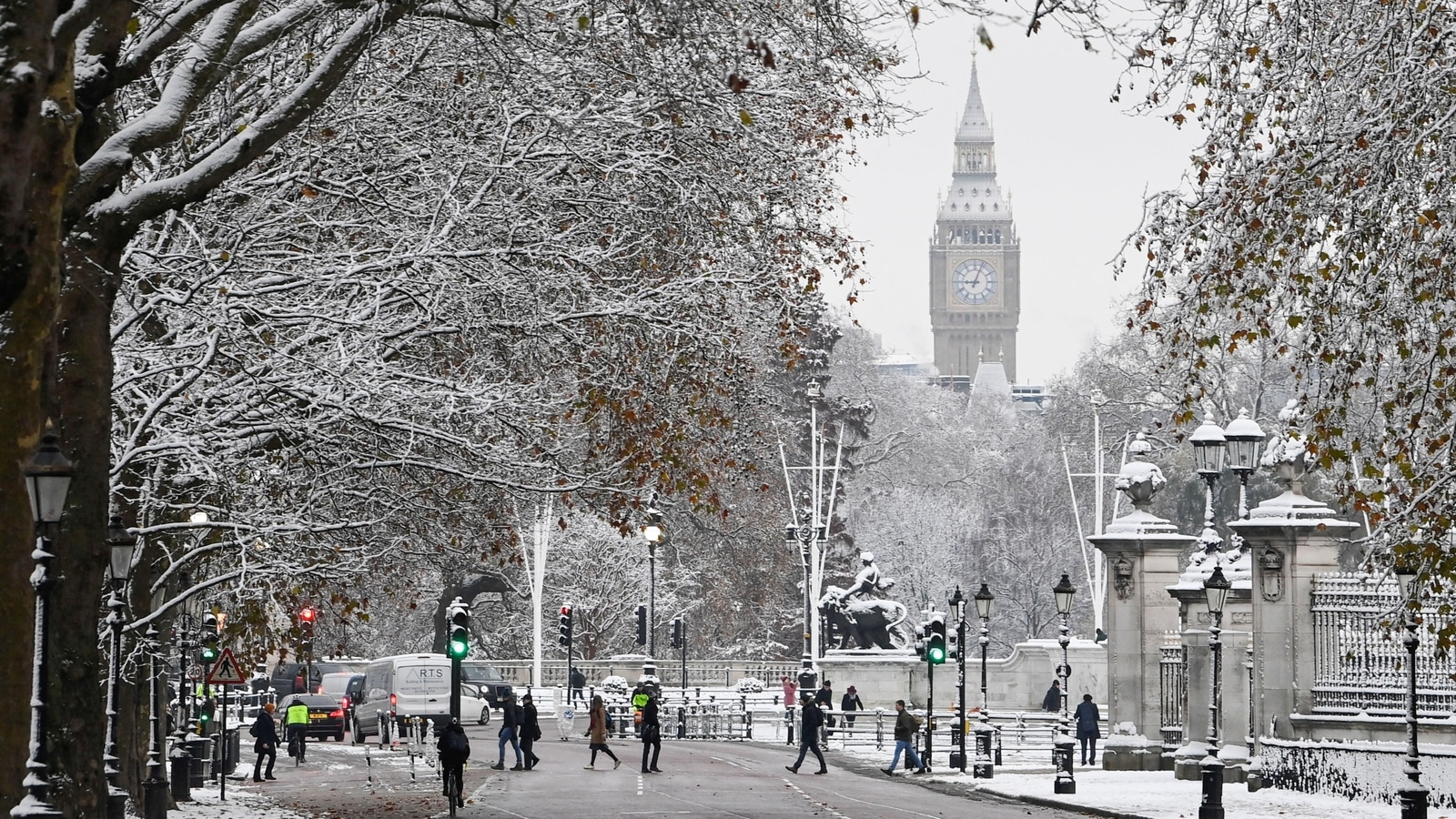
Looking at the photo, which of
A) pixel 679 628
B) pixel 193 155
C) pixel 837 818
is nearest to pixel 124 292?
pixel 193 155

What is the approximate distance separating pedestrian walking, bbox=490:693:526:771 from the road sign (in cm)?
682

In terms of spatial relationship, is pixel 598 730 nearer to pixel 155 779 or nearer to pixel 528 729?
pixel 528 729

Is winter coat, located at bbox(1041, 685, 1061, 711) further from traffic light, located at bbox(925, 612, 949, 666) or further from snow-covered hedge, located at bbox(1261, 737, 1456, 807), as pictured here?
snow-covered hedge, located at bbox(1261, 737, 1456, 807)

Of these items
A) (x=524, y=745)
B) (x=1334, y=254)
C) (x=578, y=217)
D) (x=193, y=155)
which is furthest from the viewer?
(x=524, y=745)

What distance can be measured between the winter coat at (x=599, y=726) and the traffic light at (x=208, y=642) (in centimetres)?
654

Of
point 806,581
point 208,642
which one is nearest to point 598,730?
point 208,642

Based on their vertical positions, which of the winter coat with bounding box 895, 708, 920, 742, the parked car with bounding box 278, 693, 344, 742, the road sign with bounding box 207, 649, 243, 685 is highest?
the road sign with bounding box 207, 649, 243, 685

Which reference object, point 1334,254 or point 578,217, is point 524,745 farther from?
point 1334,254

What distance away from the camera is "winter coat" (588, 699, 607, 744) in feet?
122

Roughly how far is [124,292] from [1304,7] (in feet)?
32.1

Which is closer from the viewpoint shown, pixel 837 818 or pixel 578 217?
pixel 578 217

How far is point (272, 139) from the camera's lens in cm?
1465

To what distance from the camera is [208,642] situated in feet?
119

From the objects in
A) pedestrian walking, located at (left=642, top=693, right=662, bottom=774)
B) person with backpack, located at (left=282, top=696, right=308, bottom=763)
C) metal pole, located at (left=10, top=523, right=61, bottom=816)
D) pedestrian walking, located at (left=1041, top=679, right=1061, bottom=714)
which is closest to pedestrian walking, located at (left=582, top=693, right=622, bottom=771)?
pedestrian walking, located at (left=642, top=693, right=662, bottom=774)
